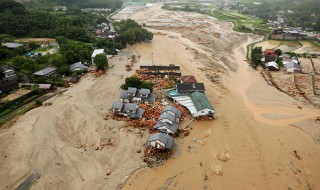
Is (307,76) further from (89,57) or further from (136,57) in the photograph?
(89,57)

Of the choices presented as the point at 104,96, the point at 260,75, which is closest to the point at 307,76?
the point at 260,75

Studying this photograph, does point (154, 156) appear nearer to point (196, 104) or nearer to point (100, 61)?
point (196, 104)

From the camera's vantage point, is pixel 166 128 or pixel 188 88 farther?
pixel 188 88

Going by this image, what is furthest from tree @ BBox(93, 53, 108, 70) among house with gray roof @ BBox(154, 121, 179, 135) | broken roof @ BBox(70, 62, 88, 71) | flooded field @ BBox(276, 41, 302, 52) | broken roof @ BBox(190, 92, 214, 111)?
flooded field @ BBox(276, 41, 302, 52)

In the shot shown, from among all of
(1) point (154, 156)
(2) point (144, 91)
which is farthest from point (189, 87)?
(1) point (154, 156)

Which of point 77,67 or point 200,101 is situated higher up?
point 200,101

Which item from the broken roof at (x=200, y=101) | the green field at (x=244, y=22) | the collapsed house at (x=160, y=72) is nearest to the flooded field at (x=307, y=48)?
the green field at (x=244, y=22)
